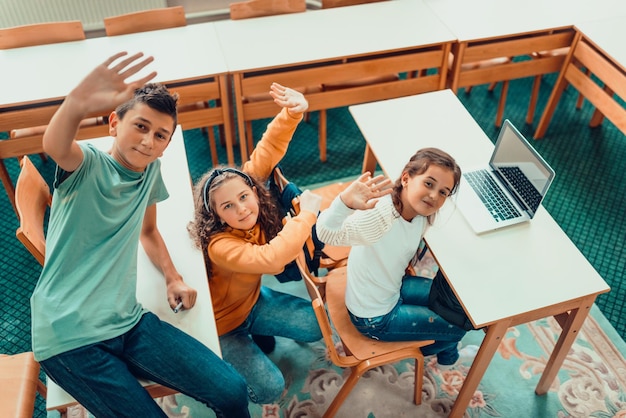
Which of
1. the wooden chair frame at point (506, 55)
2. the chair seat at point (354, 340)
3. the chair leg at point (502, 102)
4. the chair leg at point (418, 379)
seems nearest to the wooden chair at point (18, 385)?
the chair seat at point (354, 340)

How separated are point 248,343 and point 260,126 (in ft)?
5.72

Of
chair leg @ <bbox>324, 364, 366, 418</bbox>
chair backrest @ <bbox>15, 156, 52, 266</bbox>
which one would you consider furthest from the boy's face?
chair leg @ <bbox>324, 364, 366, 418</bbox>

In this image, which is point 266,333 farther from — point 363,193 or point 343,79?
point 343,79

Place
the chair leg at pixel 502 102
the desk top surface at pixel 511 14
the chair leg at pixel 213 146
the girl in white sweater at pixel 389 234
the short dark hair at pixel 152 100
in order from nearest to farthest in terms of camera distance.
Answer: the short dark hair at pixel 152 100 → the girl in white sweater at pixel 389 234 → the desk top surface at pixel 511 14 → the chair leg at pixel 213 146 → the chair leg at pixel 502 102

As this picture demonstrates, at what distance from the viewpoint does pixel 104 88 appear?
4.28 feet

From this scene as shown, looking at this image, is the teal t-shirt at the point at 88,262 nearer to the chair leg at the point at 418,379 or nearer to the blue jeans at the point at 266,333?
the blue jeans at the point at 266,333

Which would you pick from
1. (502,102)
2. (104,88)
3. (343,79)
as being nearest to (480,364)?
(104,88)

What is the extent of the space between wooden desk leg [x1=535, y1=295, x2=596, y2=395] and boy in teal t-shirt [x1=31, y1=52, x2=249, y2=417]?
A: 109cm

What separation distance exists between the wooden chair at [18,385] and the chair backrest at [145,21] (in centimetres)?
165

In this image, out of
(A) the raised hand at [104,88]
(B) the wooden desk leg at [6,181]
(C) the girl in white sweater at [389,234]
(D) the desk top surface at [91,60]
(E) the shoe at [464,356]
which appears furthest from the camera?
(B) the wooden desk leg at [6,181]

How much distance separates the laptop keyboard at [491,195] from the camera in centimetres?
185

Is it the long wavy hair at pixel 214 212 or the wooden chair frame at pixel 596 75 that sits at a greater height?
the long wavy hair at pixel 214 212

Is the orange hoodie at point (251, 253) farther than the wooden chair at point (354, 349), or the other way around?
the wooden chair at point (354, 349)

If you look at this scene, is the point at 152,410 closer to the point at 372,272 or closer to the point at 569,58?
the point at 372,272
